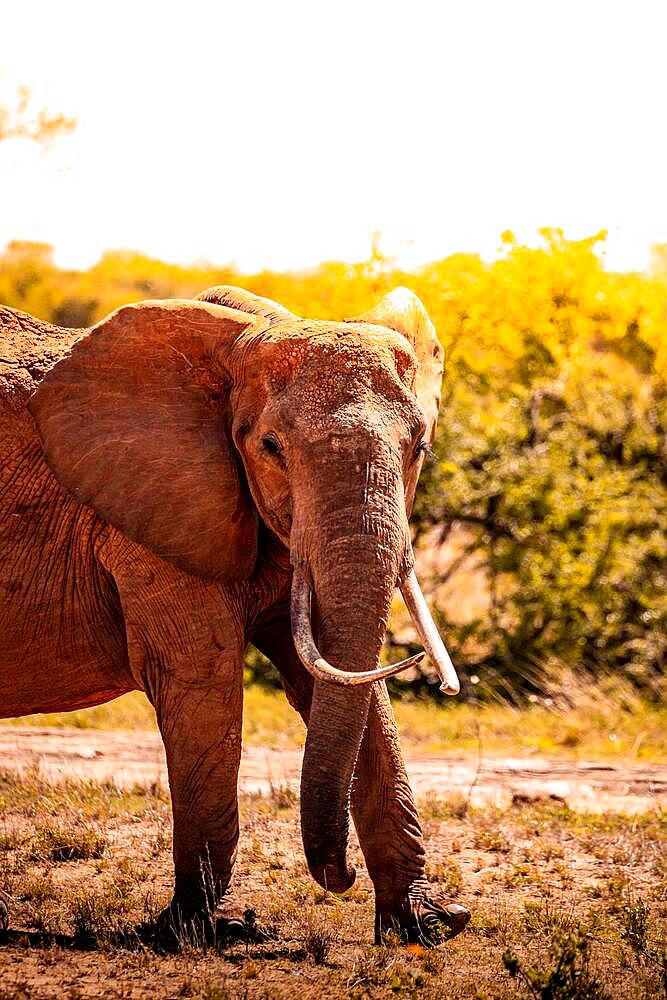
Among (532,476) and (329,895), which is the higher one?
(532,476)

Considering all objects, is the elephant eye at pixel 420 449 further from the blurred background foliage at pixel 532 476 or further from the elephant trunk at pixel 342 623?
the blurred background foliage at pixel 532 476

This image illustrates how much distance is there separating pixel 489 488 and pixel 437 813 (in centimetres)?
686

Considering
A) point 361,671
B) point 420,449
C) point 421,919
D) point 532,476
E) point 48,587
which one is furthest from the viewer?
point 532,476

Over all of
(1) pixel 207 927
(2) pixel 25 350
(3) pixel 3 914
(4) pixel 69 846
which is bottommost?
(4) pixel 69 846

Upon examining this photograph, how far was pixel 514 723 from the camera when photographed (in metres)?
13.5

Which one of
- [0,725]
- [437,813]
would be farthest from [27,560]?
[0,725]

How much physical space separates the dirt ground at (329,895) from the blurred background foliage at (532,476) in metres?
3.70

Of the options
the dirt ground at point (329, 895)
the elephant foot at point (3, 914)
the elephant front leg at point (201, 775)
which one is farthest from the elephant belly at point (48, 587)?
the dirt ground at point (329, 895)

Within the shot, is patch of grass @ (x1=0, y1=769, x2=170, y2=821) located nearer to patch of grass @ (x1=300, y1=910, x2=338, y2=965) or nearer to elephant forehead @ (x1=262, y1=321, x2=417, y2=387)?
patch of grass @ (x1=300, y1=910, x2=338, y2=965)

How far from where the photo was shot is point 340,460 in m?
5.59

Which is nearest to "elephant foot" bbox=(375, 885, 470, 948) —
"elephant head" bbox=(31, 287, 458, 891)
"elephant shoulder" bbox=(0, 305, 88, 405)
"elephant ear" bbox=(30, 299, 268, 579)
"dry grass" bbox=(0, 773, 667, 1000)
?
"dry grass" bbox=(0, 773, 667, 1000)

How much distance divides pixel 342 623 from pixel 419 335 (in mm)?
1938

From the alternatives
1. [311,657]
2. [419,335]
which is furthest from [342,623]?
[419,335]

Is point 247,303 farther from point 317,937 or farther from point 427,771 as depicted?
point 427,771
